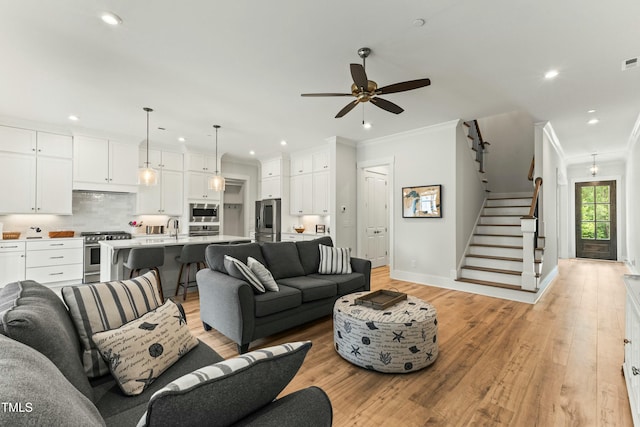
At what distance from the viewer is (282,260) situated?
11.7 ft

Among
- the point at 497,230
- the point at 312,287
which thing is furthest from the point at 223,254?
the point at 497,230

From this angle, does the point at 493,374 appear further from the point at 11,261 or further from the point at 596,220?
the point at 596,220

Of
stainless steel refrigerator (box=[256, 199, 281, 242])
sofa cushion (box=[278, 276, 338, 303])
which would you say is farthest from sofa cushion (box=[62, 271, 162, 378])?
stainless steel refrigerator (box=[256, 199, 281, 242])

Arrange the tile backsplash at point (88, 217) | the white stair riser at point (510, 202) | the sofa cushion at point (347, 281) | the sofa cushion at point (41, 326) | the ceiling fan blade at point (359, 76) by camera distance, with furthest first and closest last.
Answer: the white stair riser at point (510, 202)
the tile backsplash at point (88, 217)
the sofa cushion at point (347, 281)
the ceiling fan blade at point (359, 76)
the sofa cushion at point (41, 326)

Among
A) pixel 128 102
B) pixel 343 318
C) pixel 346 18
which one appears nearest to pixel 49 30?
pixel 128 102

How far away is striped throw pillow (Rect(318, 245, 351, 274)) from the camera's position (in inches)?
148

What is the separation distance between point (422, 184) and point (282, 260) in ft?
10.1

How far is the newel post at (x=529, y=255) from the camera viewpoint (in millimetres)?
4238

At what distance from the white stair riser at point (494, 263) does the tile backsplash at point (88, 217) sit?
6540 mm

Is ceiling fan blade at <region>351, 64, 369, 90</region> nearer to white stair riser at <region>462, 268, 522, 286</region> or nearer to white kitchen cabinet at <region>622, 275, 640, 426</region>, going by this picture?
white kitchen cabinet at <region>622, 275, 640, 426</region>

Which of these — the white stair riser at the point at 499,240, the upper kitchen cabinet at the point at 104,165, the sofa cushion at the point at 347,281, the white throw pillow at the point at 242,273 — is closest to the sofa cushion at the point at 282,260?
the sofa cushion at the point at 347,281

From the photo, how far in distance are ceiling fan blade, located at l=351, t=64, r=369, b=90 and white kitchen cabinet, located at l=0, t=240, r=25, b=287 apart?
5596mm

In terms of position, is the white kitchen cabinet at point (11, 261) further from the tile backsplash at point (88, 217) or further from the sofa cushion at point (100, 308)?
the sofa cushion at point (100, 308)

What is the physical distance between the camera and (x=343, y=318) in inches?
98.9
